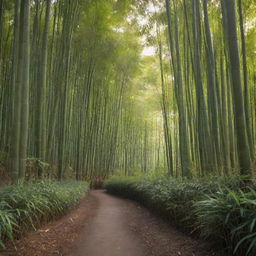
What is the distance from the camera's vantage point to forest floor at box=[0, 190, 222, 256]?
230 centimetres

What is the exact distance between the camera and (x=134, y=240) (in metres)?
2.86

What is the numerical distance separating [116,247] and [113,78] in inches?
329

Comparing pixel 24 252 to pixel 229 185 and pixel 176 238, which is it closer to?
pixel 176 238

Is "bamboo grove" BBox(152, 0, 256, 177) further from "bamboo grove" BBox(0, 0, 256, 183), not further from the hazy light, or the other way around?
the hazy light

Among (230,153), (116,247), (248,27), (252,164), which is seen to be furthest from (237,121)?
(248,27)

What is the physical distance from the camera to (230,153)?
4492mm

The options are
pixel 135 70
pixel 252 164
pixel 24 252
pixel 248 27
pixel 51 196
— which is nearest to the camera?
pixel 24 252

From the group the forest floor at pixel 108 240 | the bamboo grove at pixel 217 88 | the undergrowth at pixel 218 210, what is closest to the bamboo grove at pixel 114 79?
the bamboo grove at pixel 217 88

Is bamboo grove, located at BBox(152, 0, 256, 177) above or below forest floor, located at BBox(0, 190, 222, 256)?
above

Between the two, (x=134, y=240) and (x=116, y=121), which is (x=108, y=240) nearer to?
(x=134, y=240)

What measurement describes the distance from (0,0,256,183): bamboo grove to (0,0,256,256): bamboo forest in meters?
0.03

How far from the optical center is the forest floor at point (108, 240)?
2299 mm

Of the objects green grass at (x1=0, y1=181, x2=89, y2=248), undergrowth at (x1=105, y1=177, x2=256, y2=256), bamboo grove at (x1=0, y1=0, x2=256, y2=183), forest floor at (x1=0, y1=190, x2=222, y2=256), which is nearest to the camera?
undergrowth at (x1=105, y1=177, x2=256, y2=256)

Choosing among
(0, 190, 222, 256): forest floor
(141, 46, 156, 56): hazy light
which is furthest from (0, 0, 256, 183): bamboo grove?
(0, 190, 222, 256): forest floor
